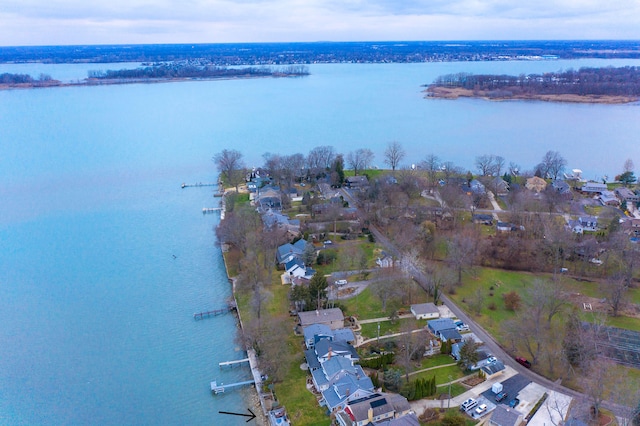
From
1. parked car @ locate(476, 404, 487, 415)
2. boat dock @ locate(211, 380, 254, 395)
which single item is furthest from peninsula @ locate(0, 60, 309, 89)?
parked car @ locate(476, 404, 487, 415)

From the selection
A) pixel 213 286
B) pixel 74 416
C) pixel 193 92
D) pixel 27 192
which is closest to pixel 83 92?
pixel 193 92

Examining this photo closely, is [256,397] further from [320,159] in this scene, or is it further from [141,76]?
[141,76]

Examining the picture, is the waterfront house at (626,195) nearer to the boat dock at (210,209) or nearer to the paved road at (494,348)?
the paved road at (494,348)

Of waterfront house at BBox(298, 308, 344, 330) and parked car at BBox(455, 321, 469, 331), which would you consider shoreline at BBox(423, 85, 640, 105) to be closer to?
parked car at BBox(455, 321, 469, 331)

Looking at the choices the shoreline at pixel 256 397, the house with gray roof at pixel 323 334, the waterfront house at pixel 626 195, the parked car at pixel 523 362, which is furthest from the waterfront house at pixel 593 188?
the shoreline at pixel 256 397

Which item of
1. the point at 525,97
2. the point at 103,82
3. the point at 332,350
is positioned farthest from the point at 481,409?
the point at 103,82

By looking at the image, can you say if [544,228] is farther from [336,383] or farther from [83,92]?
[83,92]
